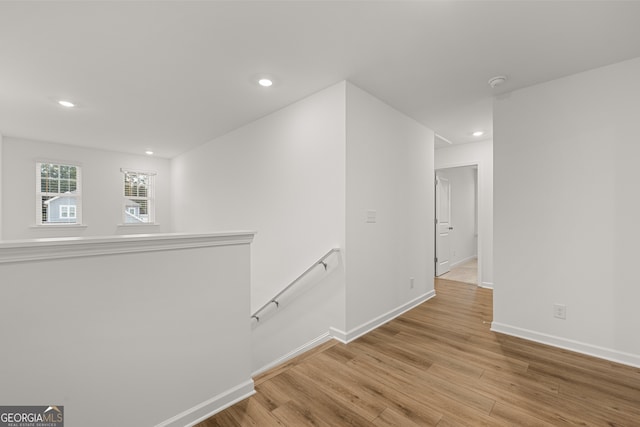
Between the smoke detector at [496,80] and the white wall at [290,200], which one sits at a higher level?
the smoke detector at [496,80]

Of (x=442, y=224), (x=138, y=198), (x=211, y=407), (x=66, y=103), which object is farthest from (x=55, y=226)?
(x=442, y=224)

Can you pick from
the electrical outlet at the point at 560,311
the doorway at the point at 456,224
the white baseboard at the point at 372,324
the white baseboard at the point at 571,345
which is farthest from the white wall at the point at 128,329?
the doorway at the point at 456,224

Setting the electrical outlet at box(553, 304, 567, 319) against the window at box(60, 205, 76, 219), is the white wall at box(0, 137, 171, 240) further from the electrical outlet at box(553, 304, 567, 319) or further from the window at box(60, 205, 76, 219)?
the electrical outlet at box(553, 304, 567, 319)

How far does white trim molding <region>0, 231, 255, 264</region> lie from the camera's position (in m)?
1.13

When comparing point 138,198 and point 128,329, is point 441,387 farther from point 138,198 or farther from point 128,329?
point 138,198

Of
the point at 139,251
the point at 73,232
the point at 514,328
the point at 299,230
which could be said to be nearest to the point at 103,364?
the point at 139,251

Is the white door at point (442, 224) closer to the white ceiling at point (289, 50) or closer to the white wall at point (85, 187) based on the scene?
the white ceiling at point (289, 50)

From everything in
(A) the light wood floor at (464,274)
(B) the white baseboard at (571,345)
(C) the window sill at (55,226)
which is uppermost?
(C) the window sill at (55,226)

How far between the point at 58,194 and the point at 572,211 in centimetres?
821

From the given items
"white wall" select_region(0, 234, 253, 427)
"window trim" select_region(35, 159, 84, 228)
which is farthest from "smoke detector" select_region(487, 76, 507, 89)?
"window trim" select_region(35, 159, 84, 228)

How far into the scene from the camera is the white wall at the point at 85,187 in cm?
481

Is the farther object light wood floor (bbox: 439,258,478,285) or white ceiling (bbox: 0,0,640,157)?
light wood floor (bbox: 439,258,478,285)

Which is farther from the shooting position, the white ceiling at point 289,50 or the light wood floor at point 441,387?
the white ceiling at point 289,50

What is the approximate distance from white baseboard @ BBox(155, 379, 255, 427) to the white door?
4.60m
